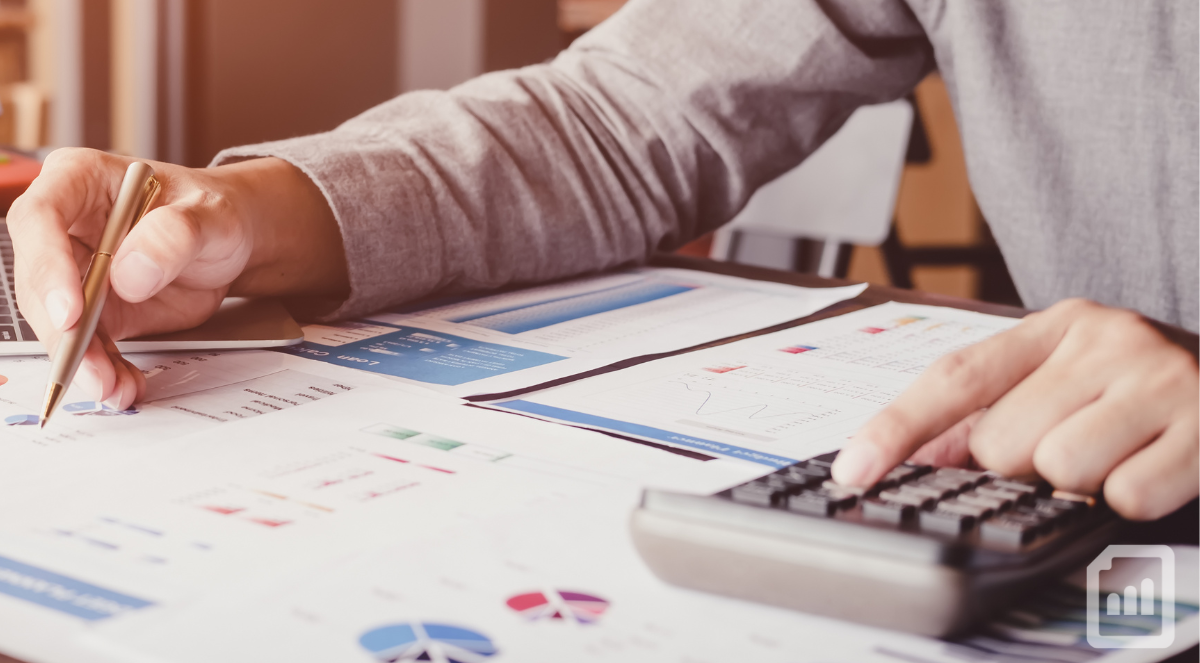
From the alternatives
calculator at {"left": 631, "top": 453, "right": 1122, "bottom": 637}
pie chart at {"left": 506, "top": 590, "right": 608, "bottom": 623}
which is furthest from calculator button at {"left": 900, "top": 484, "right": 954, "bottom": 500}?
pie chart at {"left": 506, "top": 590, "right": 608, "bottom": 623}

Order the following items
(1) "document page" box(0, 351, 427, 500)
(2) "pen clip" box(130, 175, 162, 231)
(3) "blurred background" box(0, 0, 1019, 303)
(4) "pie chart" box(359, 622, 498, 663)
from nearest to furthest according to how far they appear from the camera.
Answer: (4) "pie chart" box(359, 622, 498, 663) < (1) "document page" box(0, 351, 427, 500) < (2) "pen clip" box(130, 175, 162, 231) < (3) "blurred background" box(0, 0, 1019, 303)

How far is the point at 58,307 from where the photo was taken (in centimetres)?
46

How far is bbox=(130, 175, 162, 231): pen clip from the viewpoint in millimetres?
514

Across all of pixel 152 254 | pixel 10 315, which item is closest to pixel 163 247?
pixel 152 254

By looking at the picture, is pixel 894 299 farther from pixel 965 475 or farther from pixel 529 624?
pixel 529 624

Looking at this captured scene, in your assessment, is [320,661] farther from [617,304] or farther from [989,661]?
[617,304]

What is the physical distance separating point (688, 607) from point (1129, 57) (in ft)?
1.92

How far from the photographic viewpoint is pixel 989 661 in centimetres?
28

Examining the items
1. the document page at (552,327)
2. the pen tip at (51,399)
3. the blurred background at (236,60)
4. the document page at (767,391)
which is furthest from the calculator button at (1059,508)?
the blurred background at (236,60)

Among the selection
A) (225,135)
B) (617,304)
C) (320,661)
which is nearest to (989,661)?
(320,661)

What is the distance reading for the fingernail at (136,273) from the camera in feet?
1.60

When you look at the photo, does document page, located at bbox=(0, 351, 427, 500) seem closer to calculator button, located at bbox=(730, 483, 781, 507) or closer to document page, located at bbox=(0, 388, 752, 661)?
document page, located at bbox=(0, 388, 752, 661)

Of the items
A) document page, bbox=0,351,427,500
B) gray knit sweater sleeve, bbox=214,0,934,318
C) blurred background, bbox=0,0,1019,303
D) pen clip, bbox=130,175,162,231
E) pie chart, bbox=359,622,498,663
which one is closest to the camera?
pie chart, bbox=359,622,498,663

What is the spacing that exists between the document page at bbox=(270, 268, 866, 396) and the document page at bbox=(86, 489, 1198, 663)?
19 centimetres
